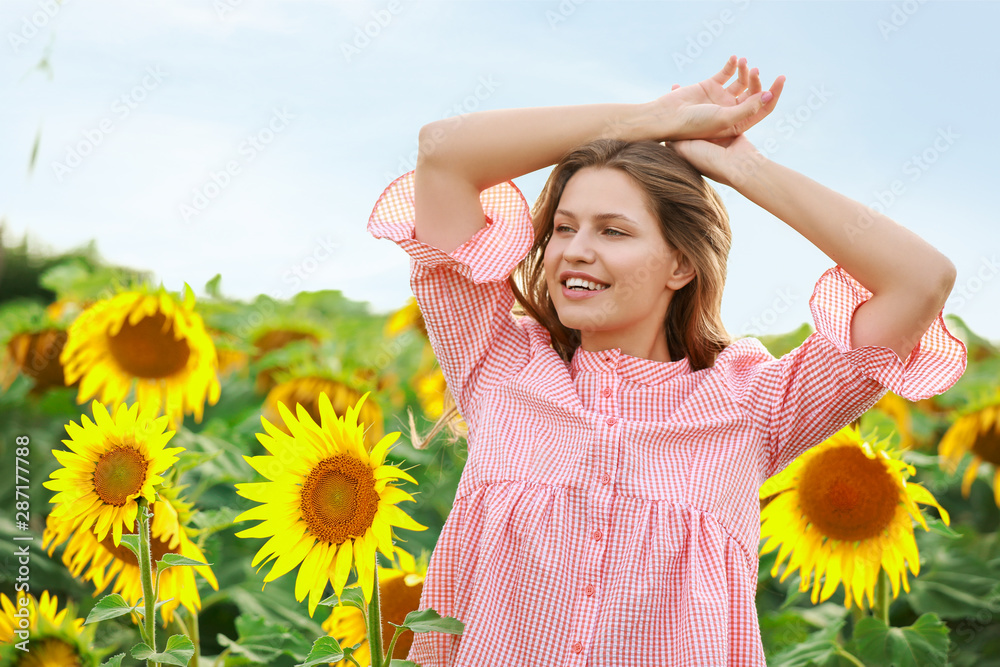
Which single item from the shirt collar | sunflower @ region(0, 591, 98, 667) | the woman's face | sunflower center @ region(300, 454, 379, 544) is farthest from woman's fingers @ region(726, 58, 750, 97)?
sunflower @ region(0, 591, 98, 667)

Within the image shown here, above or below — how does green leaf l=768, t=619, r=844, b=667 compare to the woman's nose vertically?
below

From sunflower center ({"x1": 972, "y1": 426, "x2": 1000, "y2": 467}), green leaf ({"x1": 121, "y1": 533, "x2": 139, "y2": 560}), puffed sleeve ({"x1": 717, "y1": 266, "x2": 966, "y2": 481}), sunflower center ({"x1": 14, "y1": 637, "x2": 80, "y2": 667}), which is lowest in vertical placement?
sunflower center ({"x1": 14, "y1": 637, "x2": 80, "y2": 667})

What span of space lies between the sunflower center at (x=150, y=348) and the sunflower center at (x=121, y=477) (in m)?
1.02

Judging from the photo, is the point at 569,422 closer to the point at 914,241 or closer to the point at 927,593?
the point at 914,241

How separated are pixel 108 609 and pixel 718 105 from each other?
138 cm

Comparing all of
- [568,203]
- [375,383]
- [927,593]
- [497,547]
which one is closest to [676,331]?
[568,203]

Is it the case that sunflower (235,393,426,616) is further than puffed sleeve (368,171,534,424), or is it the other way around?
puffed sleeve (368,171,534,424)

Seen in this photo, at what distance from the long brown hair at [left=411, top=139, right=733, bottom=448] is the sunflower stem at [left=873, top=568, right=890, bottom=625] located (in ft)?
2.10

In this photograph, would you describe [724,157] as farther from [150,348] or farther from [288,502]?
[150,348]

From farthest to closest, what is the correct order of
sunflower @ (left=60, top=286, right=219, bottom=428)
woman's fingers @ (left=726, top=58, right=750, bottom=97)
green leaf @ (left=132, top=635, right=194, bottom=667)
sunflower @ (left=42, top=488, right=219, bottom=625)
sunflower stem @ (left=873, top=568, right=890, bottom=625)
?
sunflower @ (left=60, top=286, right=219, bottom=428)
sunflower stem @ (left=873, top=568, right=890, bottom=625)
woman's fingers @ (left=726, top=58, right=750, bottom=97)
sunflower @ (left=42, top=488, right=219, bottom=625)
green leaf @ (left=132, top=635, right=194, bottom=667)

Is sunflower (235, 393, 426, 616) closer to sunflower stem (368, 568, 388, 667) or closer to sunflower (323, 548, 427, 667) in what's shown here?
sunflower stem (368, 568, 388, 667)

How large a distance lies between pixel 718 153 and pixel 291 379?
4.17ft

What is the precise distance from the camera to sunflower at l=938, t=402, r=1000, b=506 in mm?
2625
